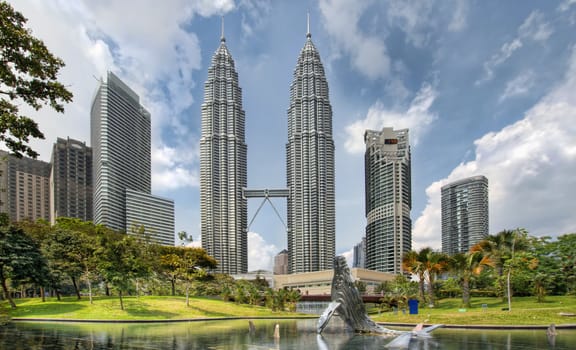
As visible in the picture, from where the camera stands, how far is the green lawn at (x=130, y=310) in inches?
2125

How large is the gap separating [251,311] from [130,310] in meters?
21.5

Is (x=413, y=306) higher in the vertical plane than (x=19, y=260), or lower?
lower

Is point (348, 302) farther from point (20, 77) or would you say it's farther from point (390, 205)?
point (390, 205)

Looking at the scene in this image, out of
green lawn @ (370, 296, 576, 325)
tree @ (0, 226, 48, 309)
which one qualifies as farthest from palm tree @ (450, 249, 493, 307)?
tree @ (0, 226, 48, 309)

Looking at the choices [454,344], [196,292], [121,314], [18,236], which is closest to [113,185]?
[196,292]

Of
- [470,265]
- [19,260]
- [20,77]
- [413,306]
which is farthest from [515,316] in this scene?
[19,260]

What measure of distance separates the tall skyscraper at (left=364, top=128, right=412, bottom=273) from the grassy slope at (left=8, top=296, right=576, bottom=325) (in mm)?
121941

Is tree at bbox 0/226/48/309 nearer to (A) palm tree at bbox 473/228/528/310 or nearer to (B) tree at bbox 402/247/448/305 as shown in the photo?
(B) tree at bbox 402/247/448/305

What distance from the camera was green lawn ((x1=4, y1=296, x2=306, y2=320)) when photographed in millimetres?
53969

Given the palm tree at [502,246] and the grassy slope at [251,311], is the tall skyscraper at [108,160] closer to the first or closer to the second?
the grassy slope at [251,311]

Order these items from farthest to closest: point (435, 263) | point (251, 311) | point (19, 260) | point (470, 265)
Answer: point (251, 311)
point (19, 260)
point (435, 263)
point (470, 265)

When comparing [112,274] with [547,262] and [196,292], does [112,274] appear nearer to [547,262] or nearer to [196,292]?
[196,292]

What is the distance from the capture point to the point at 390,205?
187500mm

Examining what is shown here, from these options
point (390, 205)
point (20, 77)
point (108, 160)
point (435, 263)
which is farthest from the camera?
point (390, 205)
